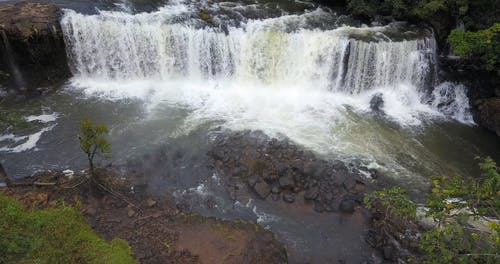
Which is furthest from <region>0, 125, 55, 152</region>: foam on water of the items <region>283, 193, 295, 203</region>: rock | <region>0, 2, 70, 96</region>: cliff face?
<region>283, 193, 295, 203</region>: rock

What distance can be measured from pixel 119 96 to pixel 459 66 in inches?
523

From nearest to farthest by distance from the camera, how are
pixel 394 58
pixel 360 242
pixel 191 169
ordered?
pixel 360 242
pixel 191 169
pixel 394 58

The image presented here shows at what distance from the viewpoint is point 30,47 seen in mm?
12891

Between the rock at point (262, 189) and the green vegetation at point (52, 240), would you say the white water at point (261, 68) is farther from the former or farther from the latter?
the green vegetation at point (52, 240)

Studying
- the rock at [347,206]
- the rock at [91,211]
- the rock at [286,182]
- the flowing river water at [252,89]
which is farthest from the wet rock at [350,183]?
the rock at [91,211]

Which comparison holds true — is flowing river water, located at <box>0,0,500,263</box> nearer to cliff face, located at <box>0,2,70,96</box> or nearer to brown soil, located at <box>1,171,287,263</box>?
cliff face, located at <box>0,2,70,96</box>

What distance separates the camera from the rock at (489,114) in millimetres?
13672

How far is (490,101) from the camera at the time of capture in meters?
14.2

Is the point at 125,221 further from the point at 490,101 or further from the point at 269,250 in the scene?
the point at 490,101

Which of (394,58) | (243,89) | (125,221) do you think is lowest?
(125,221)

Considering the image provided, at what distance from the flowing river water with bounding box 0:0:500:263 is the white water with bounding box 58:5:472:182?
41mm

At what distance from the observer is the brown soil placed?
26.1ft

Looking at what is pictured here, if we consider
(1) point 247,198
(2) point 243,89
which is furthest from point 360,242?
(2) point 243,89

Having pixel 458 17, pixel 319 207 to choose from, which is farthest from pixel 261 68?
pixel 458 17
